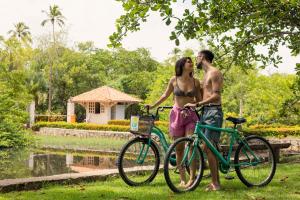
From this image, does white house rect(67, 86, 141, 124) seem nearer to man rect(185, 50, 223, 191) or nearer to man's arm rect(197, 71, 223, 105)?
man rect(185, 50, 223, 191)

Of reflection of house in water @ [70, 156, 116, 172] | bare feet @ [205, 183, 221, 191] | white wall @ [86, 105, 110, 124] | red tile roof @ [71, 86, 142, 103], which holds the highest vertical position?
red tile roof @ [71, 86, 142, 103]

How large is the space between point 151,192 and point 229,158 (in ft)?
3.64

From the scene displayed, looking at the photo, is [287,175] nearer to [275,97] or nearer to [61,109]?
[275,97]

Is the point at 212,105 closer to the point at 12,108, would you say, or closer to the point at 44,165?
the point at 44,165

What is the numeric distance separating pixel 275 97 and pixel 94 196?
22.1 meters

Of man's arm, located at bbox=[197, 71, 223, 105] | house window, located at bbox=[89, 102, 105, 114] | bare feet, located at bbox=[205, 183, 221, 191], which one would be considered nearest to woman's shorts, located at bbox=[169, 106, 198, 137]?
man's arm, located at bbox=[197, 71, 223, 105]

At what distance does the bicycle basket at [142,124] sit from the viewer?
574cm

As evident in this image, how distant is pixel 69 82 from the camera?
Result: 42906 mm

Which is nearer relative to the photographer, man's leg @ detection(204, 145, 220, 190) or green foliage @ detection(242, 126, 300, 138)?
man's leg @ detection(204, 145, 220, 190)

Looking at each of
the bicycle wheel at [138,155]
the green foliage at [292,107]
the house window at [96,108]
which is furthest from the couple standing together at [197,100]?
the house window at [96,108]

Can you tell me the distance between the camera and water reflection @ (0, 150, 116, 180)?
10.2 m

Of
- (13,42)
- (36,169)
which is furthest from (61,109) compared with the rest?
(36,169)

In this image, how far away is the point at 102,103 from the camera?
37531 mm

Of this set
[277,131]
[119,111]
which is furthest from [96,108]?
[277,131]
